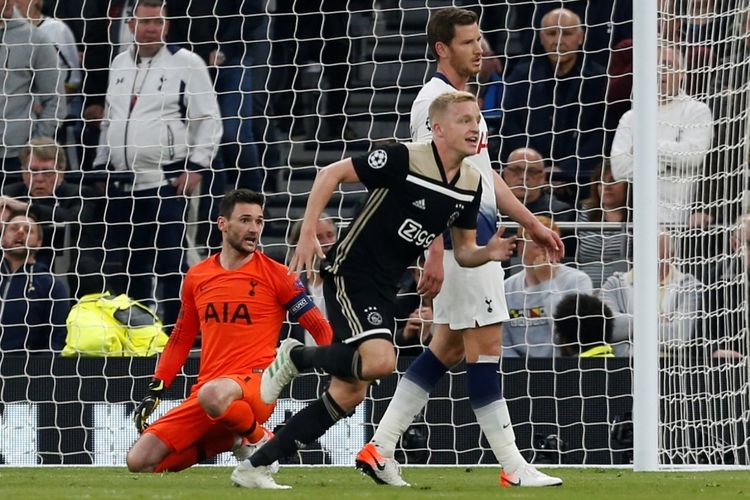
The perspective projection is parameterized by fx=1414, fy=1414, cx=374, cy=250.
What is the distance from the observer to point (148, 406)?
23.9 ft

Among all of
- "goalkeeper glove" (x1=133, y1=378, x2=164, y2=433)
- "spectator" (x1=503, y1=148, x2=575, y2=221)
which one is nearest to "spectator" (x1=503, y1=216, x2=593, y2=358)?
"spectator" (x1=503, y1=148, x2=575, y2=221)

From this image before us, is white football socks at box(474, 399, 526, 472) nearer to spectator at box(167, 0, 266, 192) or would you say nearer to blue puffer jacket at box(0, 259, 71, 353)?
spectator at box(167, 0, 266, 192)

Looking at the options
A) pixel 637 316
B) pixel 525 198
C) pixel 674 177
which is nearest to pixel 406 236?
pixel 637 316

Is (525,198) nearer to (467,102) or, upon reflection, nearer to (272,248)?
(272,248)

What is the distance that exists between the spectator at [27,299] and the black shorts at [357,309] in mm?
3964

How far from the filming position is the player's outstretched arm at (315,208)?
18.5 ft

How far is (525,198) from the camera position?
9484mm

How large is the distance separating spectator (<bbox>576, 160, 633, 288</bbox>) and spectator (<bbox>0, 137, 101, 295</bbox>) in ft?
11.3

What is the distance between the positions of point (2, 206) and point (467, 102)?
483 cm

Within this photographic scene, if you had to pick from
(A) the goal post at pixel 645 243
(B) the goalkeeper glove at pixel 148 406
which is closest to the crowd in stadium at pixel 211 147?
(A) the goal post at pixel 645 243

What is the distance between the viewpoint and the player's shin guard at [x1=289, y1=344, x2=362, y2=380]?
232 inches

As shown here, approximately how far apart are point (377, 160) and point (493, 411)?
1254 mm

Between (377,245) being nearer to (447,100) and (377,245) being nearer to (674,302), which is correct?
(447,100)

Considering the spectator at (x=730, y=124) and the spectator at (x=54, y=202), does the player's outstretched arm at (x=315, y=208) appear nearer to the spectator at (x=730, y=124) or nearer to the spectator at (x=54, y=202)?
the spectator at (x=730, y=124)
